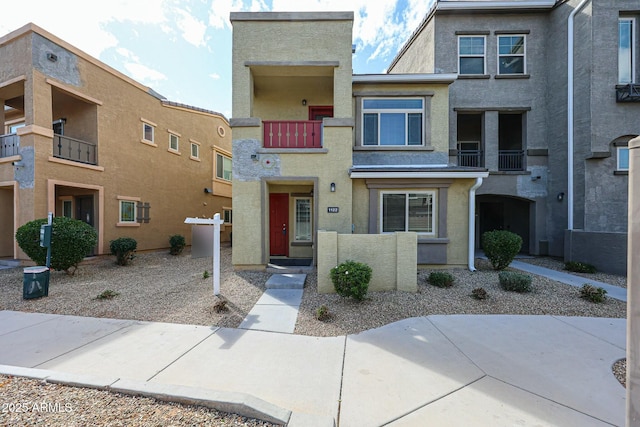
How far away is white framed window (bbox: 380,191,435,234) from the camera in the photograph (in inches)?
346

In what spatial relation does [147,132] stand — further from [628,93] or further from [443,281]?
[628,93]

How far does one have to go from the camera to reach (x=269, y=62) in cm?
857

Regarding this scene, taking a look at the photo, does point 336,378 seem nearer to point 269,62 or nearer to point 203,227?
point 203,227

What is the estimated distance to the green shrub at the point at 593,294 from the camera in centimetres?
580

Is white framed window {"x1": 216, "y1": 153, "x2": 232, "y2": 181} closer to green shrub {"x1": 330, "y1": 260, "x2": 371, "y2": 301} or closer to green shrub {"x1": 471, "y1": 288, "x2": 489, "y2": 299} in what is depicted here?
green shrub {"x1": 330, "y1": 260, "x2": 371, "y2": 301}

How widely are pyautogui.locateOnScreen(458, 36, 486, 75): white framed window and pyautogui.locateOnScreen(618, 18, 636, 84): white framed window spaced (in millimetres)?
4565

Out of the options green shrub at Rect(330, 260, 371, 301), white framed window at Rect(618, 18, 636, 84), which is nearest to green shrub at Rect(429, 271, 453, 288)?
green shrub at Rect(330, 260, 371, 301)

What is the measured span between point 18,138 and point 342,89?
12.3 meters

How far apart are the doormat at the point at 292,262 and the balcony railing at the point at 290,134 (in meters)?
4.02

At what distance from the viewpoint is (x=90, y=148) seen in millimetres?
11281

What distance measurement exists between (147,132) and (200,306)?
12.2 meters

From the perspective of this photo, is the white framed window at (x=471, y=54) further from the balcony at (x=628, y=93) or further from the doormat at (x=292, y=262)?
the doormat at (x=292, y=262)

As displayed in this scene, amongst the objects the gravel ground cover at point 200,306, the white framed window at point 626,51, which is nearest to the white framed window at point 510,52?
the white framed window at point 626,51

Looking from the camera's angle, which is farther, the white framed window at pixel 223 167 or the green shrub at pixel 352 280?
the white framed window at pixel 223 167
